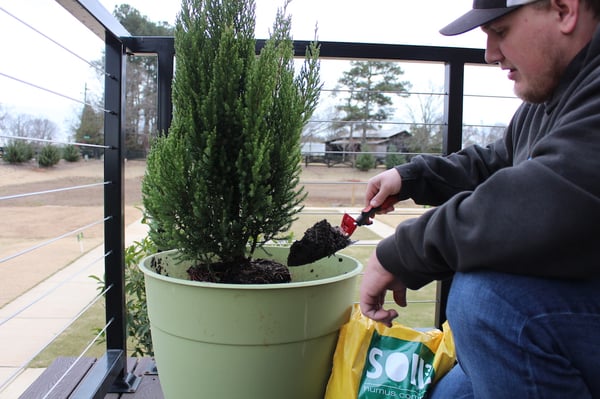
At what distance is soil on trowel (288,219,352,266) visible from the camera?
1203 millimetres

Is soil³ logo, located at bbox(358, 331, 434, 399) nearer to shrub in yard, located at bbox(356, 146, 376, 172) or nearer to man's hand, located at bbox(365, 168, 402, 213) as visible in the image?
man's hand, located at bbox(365, 168, 402, 213)

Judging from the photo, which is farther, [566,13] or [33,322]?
[33,322]

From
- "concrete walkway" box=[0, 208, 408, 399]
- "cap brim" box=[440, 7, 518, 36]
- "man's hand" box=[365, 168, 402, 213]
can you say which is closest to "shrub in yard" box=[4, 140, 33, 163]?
"concrete walkway" box=[0, 208, 408, 399]

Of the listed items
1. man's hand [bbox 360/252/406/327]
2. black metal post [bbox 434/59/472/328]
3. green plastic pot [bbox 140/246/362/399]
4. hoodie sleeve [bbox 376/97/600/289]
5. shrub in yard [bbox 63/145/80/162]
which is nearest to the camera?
hoodie sleeve [bbox 376/97/600/289]

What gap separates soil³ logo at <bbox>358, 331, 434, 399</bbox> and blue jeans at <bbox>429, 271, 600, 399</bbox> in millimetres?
419

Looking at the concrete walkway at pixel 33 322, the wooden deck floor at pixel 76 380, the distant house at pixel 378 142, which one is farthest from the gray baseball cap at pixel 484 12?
the distant house at pixel 378 142

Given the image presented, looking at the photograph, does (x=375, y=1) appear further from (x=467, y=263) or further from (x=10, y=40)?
(x=467, y=263)

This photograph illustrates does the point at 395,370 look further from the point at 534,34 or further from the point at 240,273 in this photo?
the point at 534,34

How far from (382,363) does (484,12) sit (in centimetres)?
86

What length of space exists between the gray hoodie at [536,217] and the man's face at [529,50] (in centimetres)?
3

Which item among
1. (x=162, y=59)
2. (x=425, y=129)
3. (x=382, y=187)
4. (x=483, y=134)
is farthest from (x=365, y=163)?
(x=382, y=187)

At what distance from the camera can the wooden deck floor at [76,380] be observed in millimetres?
1343

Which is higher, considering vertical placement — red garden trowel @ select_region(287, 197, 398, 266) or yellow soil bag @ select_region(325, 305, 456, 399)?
red garden trowel @ select_region(287, 197, 398, 266)

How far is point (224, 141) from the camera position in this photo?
1.16 metres
